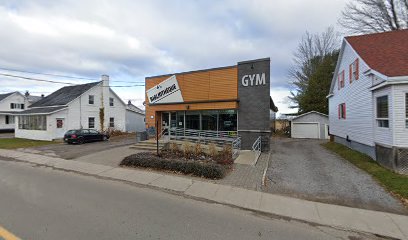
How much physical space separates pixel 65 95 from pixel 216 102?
2295 centimetres

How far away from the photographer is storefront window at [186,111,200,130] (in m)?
17.0

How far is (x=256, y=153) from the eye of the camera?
42.6ft

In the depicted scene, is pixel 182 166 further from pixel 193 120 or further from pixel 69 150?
pixel 69 150

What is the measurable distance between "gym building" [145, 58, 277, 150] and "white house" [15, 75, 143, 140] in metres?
12.2

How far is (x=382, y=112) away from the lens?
423 inches

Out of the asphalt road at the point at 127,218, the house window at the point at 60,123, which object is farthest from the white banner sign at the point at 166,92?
the house window at the point at 60,123

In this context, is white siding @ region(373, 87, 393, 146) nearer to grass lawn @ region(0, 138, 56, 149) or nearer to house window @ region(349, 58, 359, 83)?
house window @ region(349, 58, 359, 83)

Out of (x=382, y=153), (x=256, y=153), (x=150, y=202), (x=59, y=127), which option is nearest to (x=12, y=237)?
(x=150, y=202)

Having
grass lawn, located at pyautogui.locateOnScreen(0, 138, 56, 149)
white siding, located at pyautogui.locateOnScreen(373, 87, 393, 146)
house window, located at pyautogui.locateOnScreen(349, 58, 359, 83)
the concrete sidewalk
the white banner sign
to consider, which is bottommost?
the concrete sidewalk

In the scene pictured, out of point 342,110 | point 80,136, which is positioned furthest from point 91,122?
point 342,110

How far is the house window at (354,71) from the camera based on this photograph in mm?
13945

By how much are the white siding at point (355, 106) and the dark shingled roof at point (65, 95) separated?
1054 inches

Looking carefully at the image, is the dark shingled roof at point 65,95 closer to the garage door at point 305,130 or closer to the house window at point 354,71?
the garage door at point 305,130

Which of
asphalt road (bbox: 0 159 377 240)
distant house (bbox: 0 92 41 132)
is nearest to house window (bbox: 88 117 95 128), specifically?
distant house (bbox: 0 92 41 132)
